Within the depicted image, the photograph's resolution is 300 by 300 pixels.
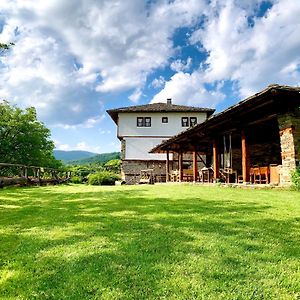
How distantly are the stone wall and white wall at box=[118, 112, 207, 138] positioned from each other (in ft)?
71.0

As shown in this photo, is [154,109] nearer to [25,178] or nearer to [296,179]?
[25,178]

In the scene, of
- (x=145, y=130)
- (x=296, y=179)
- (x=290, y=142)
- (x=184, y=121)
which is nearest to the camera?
(x=296, y=179)

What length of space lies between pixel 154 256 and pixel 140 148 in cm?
2784

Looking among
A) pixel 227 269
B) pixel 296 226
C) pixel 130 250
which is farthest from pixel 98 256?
pixel 296 226

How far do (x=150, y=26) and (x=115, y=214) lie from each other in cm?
915

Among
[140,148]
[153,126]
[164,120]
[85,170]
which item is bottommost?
[85,170]

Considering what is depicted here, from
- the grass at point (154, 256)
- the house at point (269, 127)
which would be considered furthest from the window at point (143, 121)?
the grass at point (154, 256)

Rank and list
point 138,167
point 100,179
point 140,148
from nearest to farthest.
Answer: point 100,179
point 138,167
point 140,148

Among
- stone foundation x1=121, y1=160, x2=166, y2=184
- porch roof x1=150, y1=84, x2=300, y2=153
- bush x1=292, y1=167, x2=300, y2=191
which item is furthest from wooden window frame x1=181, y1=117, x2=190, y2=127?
bush x1=292, y1=167, x2=300, y2=191

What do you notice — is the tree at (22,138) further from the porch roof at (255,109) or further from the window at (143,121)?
the porch roof at (255,109)

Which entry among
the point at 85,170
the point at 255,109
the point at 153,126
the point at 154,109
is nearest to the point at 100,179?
the point at 153,126

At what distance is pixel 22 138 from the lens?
3650 cm

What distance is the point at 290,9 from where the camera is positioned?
901cm

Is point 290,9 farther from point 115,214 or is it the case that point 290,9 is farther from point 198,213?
point 115,214
